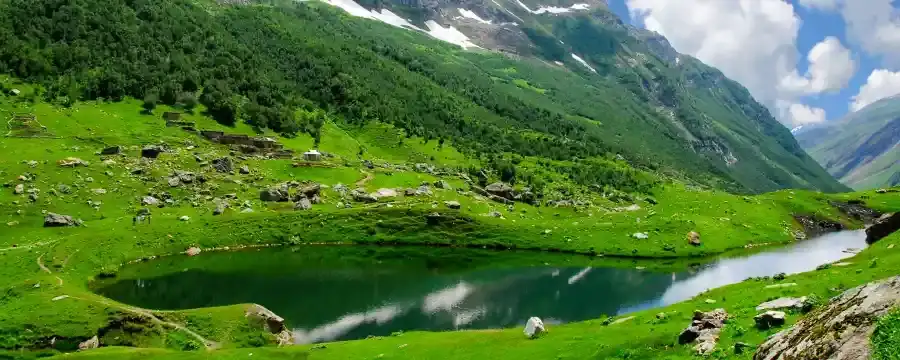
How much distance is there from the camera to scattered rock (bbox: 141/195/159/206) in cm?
9794

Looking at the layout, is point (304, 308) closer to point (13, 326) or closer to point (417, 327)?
point (417, 327)

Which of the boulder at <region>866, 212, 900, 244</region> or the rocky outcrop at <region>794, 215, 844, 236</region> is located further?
the rocky outcrop at <region>794, 215, 844, 236</region>

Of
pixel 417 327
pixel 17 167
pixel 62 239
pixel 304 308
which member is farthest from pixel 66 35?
pixel 417 327

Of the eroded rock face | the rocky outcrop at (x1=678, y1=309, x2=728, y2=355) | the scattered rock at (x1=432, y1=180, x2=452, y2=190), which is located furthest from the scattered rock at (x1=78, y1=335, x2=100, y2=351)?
the scattered rock at (x1=432, y1=180, x2=452, y2=190)

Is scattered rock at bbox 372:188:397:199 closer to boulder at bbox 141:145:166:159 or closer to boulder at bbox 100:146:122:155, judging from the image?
boulder at bbox 141:145:166:159

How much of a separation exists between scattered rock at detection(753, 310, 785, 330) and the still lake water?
30.8 m

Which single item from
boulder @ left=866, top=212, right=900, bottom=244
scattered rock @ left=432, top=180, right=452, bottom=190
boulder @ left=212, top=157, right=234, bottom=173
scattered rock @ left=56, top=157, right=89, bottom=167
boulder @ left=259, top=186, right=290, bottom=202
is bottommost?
scattered rock @ left=56, top=157, right=89, bottom=167

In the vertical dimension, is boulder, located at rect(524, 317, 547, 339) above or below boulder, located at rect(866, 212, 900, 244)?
below

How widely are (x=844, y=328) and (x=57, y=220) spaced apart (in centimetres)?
9542

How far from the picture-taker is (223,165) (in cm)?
11706

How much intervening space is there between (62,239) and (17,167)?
27.3m

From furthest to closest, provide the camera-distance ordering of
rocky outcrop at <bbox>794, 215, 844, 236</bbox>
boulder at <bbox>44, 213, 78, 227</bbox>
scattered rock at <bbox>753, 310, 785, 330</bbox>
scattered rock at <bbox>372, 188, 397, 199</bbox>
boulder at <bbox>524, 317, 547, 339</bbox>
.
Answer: rocky outcrop at <bbox>794, 215, 844, 236</bbox>
scattered rock at <bbox>372, 188, 397, 199</bbox>
boulder at <bbox>44, 213, 78, 227</bbox>
boulder at <bbox>524, 317, 547, 339</bbox>
scattered rock at <bbox>753, 310, 785, 330</bbox>

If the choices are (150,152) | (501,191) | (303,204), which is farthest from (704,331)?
(150,152)

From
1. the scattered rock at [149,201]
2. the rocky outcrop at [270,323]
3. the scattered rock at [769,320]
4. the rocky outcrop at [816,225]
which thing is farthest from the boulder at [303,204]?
the rocky outcrop at [816,225]
